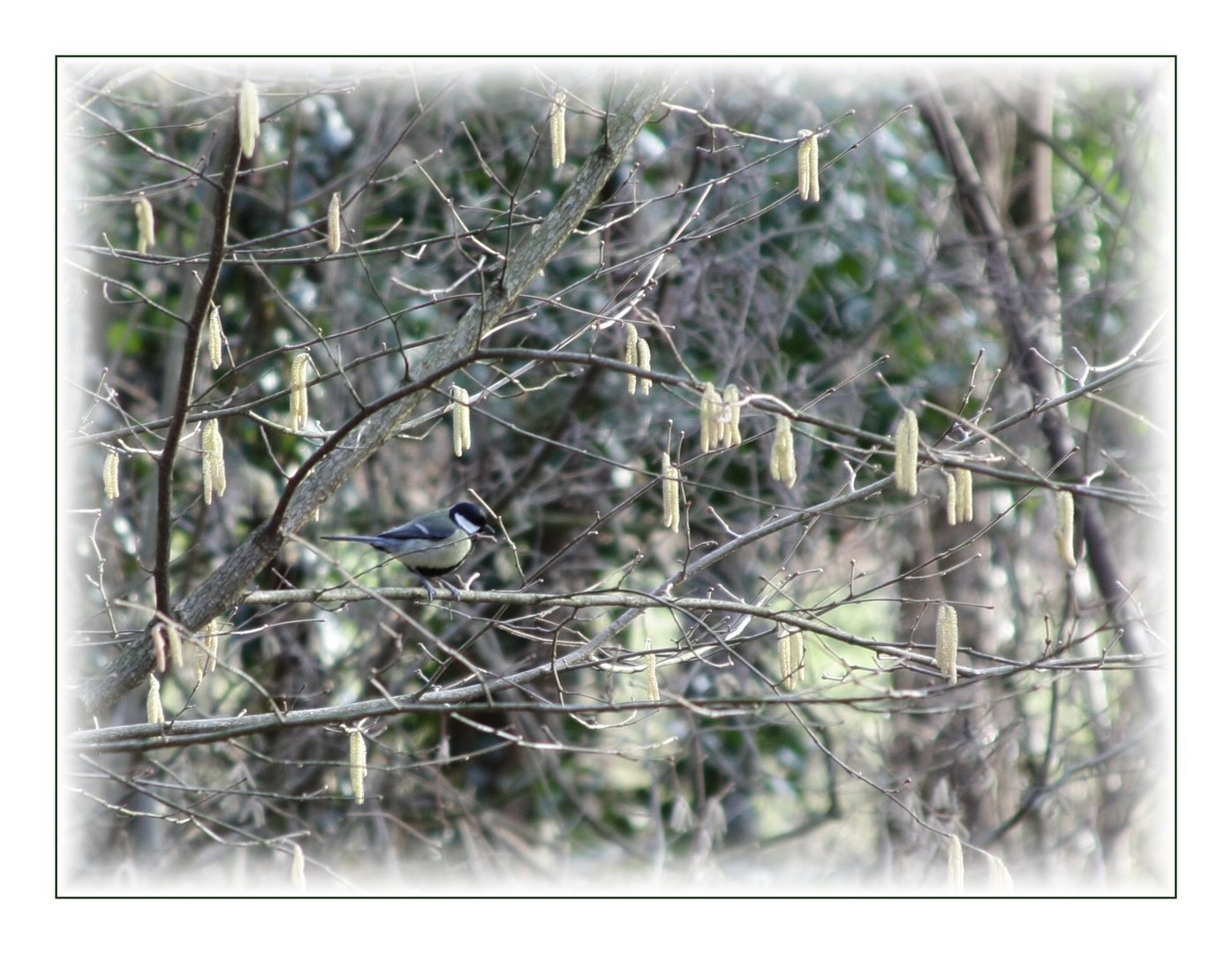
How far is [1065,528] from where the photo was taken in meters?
2.26

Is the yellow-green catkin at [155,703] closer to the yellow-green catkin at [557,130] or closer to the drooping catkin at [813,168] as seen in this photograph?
the yellow-green catkin at [557,130]

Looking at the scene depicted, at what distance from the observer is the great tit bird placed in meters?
4.91

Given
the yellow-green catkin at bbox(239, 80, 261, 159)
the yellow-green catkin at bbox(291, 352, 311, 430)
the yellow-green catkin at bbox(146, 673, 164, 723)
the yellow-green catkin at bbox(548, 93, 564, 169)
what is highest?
the yellow-green catkin at bbox(548, 93, 564, 169)

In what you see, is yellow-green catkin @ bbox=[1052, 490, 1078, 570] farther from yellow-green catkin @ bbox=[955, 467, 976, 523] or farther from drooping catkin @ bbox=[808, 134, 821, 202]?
drooping catkin @ bbox=[808, 134, 821, 202]

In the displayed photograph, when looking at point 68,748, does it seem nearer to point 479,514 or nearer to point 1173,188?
point 479,514

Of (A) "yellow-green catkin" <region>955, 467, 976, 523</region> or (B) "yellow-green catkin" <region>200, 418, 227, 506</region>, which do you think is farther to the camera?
(B) "yellow-green catkin" <region>200, 418, 227, 506</region>

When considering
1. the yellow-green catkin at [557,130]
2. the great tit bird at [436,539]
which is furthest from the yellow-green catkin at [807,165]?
the great tit bird at [436,539]

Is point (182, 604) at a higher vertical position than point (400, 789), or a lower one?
higher

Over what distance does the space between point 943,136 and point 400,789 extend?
200 inches

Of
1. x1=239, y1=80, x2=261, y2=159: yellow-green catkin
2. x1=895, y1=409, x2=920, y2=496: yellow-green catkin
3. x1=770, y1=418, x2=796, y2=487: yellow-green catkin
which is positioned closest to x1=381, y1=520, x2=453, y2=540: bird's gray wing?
x1=239, y1=80, x2=261, y2=159: yellow-green catkin

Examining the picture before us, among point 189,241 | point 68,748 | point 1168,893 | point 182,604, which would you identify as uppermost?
point 189,241

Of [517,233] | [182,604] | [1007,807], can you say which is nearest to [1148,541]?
[1007,807]

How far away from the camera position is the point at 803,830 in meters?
6.59

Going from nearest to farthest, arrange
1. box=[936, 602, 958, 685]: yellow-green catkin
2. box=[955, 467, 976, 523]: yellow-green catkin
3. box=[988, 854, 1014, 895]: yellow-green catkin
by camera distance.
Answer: box=[955, 467, 976, 523]: yellow-green catkin
box=[936, 602, 958, 685]: yellow-green catkin
box=[988, 854, 1014, 895]: yellow-green catkin
